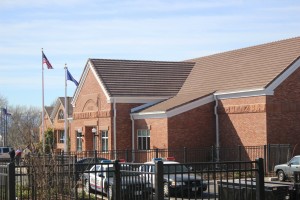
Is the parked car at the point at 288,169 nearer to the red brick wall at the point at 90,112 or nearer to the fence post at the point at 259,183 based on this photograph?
the red brick wall at the point at 90,112

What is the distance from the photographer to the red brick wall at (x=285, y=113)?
1345 inches

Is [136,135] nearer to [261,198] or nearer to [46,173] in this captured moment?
[46,173]

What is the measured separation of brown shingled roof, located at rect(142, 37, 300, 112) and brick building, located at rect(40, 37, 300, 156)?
0.09 metres

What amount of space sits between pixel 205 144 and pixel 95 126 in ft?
33.5

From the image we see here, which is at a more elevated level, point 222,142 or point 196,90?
point 196,90

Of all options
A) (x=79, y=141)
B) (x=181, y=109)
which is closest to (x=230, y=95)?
(x=181, y=109)

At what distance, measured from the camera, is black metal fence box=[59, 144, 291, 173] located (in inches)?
1300

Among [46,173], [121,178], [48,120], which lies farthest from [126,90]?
[48,120]

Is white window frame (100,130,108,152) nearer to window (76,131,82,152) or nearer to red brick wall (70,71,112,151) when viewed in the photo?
red brick wall (70,71,112,151)

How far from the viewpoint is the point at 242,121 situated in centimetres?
3603

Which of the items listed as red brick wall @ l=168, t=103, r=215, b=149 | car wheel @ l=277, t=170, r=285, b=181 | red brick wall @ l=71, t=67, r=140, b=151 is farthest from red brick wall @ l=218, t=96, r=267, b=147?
red brick wall @ l=71, t=67, r=140, b=151

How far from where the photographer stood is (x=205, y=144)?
38.6m

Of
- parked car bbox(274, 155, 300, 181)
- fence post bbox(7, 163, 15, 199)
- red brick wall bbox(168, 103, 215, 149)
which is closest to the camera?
fence post bbox(7, 163, 15, 199)

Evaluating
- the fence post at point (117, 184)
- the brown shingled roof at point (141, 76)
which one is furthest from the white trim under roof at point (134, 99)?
the fence post at point (117, 184)
